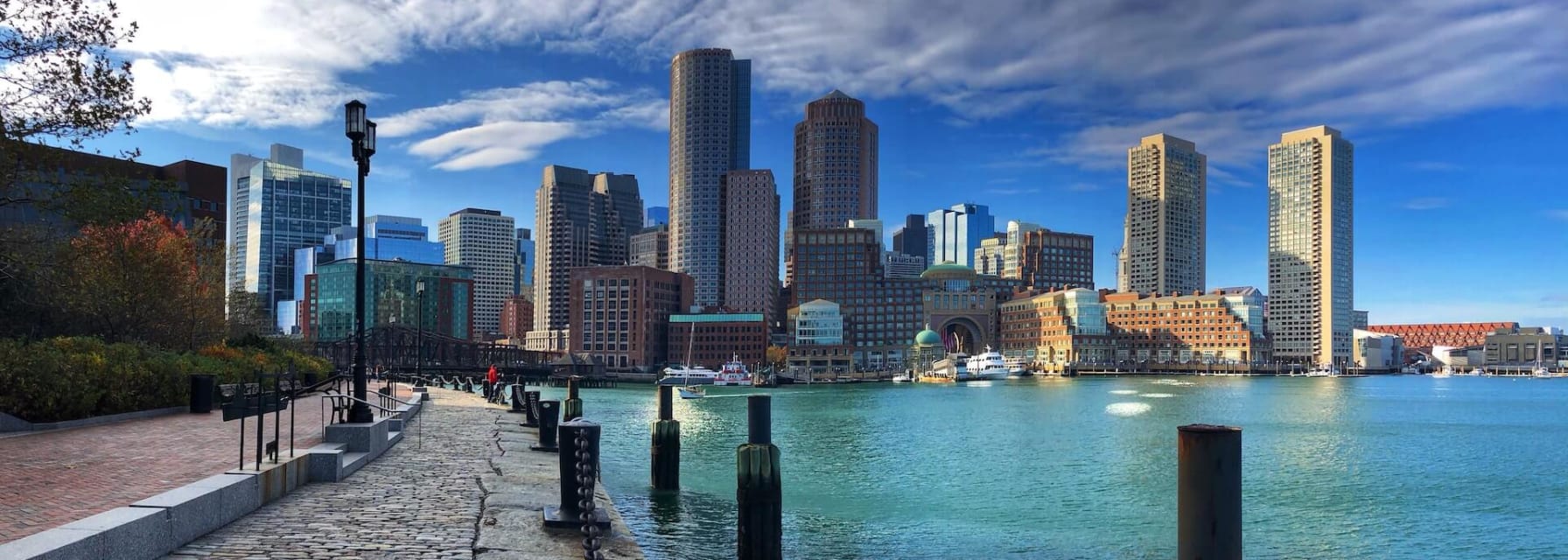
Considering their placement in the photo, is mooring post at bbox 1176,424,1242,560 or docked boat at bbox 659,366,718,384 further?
docked boat at bbox 659,366,718,384

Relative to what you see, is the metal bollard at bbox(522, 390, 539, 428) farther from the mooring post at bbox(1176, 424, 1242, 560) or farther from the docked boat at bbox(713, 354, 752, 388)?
the docked boat at bbox(713, 354, 752, 388)

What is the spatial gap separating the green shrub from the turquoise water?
12.3 m

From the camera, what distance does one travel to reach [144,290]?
41.1m

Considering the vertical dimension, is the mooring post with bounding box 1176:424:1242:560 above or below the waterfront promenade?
above

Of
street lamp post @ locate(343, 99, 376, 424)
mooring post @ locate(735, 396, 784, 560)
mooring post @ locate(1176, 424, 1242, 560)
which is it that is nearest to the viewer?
mooring post @ locate(1176, 424, 1242, 560)

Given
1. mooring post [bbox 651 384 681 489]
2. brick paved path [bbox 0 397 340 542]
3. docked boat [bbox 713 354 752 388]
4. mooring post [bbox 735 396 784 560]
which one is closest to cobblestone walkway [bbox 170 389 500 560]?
brick paved path [bbox 0 397 340 542]

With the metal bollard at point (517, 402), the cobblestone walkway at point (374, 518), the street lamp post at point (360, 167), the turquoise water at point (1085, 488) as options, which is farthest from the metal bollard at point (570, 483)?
the metal bollard at point (517, 402)

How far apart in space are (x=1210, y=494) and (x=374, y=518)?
437 inches

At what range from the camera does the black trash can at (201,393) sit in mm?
27969

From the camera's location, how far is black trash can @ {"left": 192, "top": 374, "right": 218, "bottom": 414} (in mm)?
27969

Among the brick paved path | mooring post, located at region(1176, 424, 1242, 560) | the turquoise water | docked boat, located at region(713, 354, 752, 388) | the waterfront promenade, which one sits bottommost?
docked boat, located at region(713, 354, 752, 388)

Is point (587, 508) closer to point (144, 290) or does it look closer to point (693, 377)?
point (144, 290)

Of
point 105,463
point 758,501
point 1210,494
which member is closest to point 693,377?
point 758,501

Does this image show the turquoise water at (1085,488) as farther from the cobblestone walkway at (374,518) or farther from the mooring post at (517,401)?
the cobblestone walkway at (374,518)
